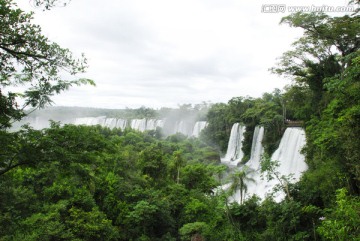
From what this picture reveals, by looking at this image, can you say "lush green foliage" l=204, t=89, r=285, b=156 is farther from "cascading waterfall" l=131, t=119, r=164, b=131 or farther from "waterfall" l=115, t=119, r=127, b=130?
"waterfall" l=115, t=119, r=127, b=130

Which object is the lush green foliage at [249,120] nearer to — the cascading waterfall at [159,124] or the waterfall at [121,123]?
the cascading waterfall at [159,124]

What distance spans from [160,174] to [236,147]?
1940 cm

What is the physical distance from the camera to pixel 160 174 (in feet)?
62.7

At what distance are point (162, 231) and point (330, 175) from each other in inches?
382

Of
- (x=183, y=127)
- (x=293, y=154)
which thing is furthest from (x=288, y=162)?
(x=183, y=127)

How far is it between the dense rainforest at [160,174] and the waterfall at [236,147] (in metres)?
13.7

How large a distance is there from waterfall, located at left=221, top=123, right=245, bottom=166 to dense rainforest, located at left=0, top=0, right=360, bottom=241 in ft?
44.9

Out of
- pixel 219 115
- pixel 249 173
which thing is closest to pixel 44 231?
pixel 249 173

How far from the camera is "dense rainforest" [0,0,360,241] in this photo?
14.1 ft

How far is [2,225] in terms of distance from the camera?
299 inches

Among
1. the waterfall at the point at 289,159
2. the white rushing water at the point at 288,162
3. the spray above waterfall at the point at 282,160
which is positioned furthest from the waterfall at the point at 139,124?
the waterfall at the point at 289,159

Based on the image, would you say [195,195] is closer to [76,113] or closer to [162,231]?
[162,231]

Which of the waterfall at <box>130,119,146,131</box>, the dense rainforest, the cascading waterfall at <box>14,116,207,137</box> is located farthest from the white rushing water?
the waterfall at <box>130,119,146,131</box>

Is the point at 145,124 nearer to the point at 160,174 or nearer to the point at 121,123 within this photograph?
the point at 121,123
